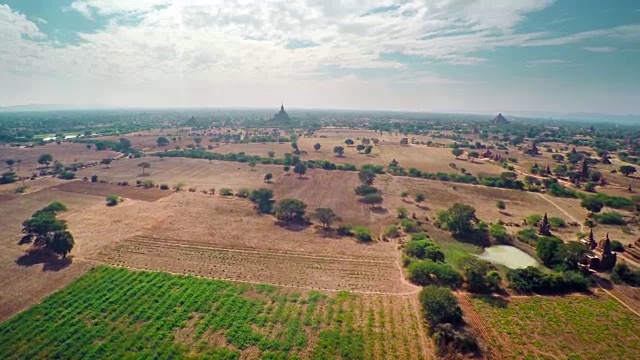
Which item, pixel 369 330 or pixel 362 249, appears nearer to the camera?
pixel 369 330

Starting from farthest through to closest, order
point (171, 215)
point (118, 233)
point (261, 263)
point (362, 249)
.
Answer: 1. point (171, 215)
2. point (118, 233)
3. point (362, 249)
4. point (261, 263)

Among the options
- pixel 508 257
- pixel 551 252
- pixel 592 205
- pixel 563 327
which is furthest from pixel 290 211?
pixel 592 205

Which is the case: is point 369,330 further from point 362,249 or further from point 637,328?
point 637,328

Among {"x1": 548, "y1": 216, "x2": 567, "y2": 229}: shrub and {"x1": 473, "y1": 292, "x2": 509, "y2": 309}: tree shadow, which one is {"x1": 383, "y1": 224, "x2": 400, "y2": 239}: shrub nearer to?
{"x1": 473, "y1": 292, "x2": 509, "y2": 309}: tree shadow

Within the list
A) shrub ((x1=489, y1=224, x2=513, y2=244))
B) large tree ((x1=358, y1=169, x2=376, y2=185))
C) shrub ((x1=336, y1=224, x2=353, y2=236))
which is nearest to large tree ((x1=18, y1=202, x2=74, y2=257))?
shrub ((x1=336, y1=224, x2=353, y2=236))

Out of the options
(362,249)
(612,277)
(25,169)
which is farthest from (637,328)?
(25,169)

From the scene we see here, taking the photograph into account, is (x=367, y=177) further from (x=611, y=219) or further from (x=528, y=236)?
(x=611, y=219)

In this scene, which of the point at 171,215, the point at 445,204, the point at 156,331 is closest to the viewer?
the point at 156,331
